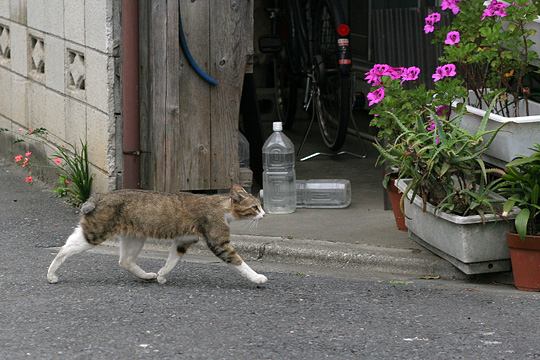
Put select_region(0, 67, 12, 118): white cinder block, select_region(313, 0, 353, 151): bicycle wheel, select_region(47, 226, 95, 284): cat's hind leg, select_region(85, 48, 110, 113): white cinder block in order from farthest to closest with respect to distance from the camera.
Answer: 1. select_region(0, 67, 12, 118): white cinder block
2. select_region(313, 0, 353, 151): bicycle wheel
3. select_region(85, 48, 110, 113): white cinder block
4. select_region(47, 226, 95, 284): cat's hind leg

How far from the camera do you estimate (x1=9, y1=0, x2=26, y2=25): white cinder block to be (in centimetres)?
1167

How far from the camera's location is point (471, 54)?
829cm

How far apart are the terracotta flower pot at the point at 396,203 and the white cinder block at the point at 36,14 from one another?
12.4 ft

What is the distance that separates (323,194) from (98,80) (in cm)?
193

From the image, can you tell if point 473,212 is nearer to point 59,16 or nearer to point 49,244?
point 49,244

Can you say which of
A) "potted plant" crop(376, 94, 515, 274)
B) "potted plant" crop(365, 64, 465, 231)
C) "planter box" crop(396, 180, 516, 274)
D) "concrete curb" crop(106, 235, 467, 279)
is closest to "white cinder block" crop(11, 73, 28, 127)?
"concrete curb" crop(106, 235, 467, 279)

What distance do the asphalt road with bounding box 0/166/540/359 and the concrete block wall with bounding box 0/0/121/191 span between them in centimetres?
143

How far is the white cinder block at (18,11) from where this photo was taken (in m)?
11.7

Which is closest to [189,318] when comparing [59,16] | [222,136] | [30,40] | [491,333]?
[491,333]

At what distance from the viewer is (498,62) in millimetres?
8195

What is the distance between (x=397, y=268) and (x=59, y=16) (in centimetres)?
403

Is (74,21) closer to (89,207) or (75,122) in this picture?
(75,122)

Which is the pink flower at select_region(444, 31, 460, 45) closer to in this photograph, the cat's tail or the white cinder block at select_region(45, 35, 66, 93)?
the cat's tail

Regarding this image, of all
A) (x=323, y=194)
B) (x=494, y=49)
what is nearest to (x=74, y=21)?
(x=323, y=194)
